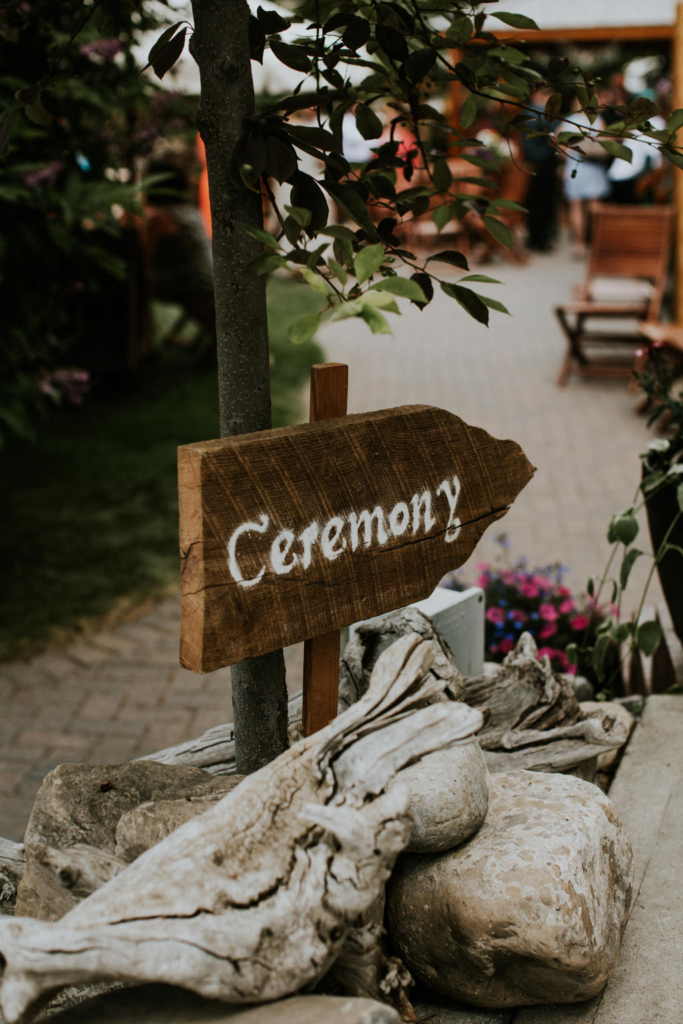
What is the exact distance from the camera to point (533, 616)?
3.46m

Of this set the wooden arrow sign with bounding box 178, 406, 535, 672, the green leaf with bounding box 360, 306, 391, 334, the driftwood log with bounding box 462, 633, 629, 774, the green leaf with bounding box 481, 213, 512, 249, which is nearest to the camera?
the green leaf with bounding box 360, 306, 391, 334

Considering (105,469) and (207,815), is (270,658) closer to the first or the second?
(207,815)

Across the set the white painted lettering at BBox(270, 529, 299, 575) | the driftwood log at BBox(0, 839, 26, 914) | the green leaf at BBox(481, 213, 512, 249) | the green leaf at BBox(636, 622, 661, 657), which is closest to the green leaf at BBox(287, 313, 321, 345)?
the white painted lettering at BBox(270, 529, 299, 575)

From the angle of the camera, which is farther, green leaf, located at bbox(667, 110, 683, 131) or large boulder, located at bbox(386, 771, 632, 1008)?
green leaf, located at bbox(667, 110, 683, 131)

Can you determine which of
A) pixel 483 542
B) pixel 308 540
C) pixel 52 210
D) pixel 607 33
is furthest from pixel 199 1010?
pixel 607 33

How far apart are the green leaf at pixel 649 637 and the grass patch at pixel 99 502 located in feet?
9.03

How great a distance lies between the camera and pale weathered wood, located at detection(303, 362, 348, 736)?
1.83 m

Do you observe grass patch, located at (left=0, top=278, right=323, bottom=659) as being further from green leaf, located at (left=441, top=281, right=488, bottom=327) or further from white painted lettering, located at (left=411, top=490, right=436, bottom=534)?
green leaf, located at (left=441, top=281, right=488, bottom=327)

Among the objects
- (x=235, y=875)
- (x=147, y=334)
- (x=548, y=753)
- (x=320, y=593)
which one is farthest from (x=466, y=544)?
(x=147, y=334)

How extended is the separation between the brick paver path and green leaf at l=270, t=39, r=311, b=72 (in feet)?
8.10

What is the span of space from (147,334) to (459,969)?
25.5 ft

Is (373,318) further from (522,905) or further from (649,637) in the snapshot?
(649,637)

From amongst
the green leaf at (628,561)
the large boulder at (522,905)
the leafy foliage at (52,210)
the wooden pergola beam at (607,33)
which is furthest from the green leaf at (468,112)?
the wooden pergola beam at (607,33)

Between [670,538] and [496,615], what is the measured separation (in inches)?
33.7
